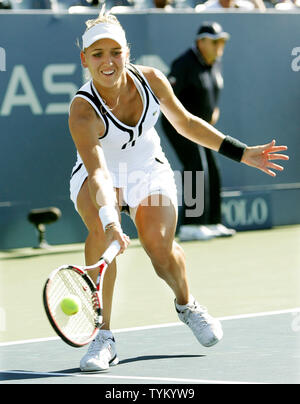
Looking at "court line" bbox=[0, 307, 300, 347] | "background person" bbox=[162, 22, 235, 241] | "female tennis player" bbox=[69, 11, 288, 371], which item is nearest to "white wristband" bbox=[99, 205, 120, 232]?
"female tennis player" bbox=[69, 11, 288, 371]

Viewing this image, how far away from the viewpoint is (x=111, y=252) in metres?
4.37

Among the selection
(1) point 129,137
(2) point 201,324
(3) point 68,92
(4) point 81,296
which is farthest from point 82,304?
(3) point 68,92

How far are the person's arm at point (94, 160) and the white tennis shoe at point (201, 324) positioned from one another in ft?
2.42

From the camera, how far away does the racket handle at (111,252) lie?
14.3 feet

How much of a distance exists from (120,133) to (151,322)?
1.58 metres

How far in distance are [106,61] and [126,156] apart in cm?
54

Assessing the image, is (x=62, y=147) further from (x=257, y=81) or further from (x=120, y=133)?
(x=120, y=133)

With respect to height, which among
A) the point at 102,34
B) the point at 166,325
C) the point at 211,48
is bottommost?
the point at 166,325

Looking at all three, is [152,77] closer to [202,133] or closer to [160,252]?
[202,133]

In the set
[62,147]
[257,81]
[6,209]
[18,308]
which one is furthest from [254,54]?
[18,308]

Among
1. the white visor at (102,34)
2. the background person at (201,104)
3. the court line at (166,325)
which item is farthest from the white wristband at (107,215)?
the background person at (201,104)

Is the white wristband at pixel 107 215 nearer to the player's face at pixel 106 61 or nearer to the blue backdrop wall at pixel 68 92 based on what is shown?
the player's face at pixel 106 61

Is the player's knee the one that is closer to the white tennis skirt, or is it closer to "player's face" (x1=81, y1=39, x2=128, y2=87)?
the white tennis skirt
